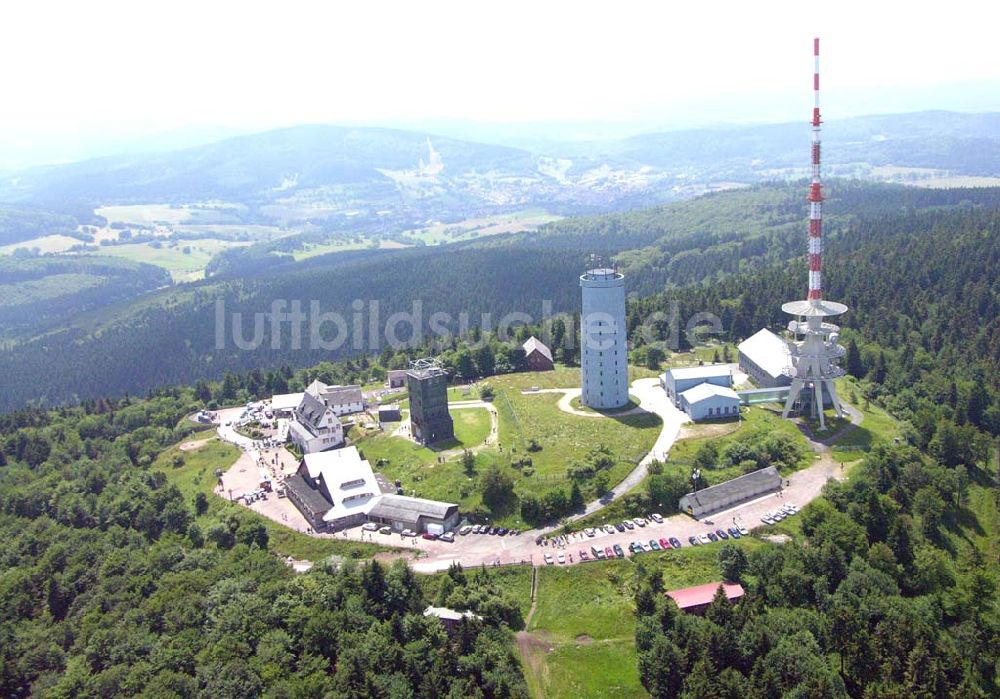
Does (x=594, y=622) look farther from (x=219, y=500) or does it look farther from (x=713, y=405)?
(x=219, y=500)

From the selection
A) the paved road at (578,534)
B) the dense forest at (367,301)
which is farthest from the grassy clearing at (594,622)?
the dense forest at (367,301)

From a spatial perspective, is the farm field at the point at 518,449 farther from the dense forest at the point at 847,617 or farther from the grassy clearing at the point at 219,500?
the dense forest at the point at 847,617

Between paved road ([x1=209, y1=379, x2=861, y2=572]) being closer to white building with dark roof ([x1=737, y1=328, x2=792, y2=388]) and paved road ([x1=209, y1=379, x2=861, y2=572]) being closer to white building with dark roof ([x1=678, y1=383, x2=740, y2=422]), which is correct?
white building with dark roof ([x1=678, y1=383, x2=740, y2=422])

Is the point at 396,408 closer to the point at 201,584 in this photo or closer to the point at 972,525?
the point at 201,584

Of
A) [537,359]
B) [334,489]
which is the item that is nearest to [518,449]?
[334,489]

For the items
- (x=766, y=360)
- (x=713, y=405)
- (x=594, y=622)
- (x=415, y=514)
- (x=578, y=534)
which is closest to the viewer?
(x=594, y=622)

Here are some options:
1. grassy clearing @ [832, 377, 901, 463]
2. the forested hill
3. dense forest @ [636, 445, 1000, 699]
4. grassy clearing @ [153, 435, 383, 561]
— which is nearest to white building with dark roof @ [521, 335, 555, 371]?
the forested hill

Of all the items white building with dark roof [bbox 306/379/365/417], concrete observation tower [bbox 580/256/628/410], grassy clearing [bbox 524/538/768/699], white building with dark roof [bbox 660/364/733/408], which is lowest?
grassy clearing [bbox 524/538/768/699]
